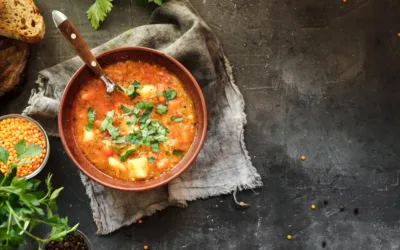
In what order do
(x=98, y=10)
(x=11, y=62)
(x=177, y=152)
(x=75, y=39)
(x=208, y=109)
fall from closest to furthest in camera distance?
(x=75, y=39) → (x=177, y=152) → (x=11, y=62) → (x=98, y=10) → (x=208, y=109)

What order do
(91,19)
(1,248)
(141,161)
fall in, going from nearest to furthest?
(1,248) < (141,161) < (91,19)

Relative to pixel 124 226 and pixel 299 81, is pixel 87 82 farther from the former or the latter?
pixel 299 81

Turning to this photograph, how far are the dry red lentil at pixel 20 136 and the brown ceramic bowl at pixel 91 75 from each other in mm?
345

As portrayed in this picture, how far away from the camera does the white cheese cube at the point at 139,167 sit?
359 cm

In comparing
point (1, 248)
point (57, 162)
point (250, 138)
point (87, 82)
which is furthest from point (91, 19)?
point (1, 248)

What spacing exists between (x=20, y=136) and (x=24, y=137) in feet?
0.10

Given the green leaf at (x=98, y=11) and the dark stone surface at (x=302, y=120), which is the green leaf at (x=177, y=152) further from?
the green leaf at (x=98, y=11)

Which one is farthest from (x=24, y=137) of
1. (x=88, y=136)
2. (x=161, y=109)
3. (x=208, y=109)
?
(x=208, y=109)

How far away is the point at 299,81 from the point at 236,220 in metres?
1.23

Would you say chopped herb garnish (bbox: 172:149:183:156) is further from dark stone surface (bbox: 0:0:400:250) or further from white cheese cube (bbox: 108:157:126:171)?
dark stone surface (bbox: 0:0:400:250)

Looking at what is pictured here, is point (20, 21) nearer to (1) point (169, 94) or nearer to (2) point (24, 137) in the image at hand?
(2) point (24, 137)

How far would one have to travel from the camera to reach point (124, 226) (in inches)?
157

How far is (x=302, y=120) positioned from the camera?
412 cm

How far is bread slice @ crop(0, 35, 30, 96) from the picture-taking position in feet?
12.4
